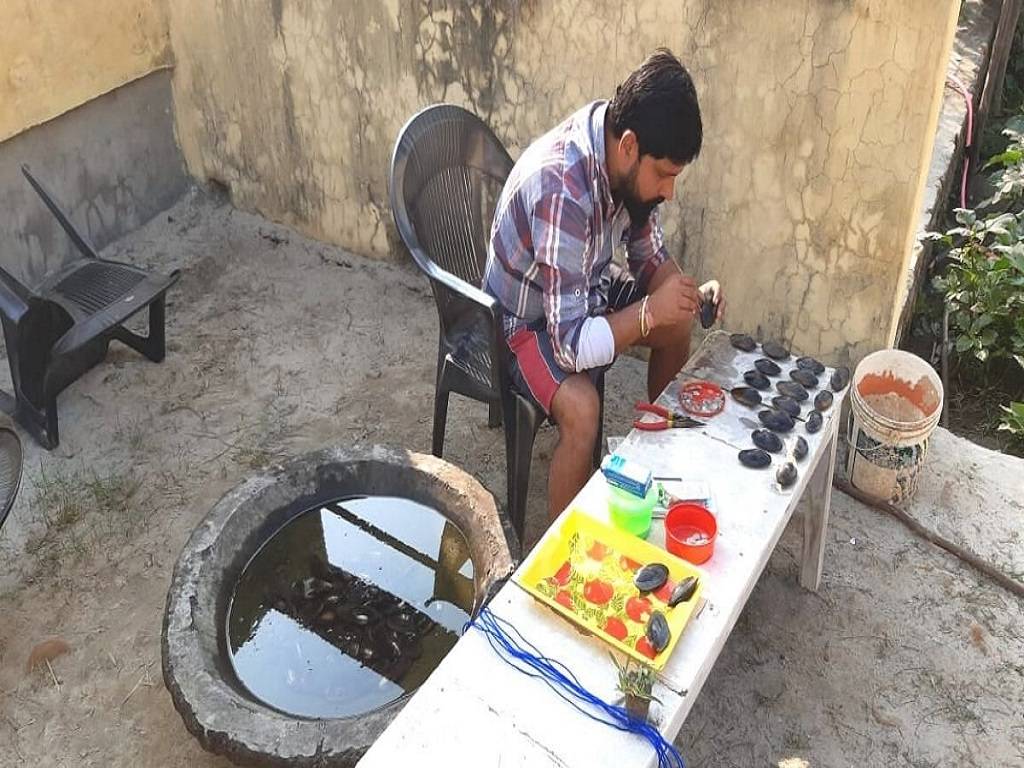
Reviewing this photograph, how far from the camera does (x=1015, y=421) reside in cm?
388

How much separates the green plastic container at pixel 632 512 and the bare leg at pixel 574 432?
43 centimetres

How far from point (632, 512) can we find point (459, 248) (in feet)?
4.27

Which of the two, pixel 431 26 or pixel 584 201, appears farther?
pixel 431 26

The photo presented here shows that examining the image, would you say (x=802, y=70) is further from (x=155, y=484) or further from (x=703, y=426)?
(x=155, y=484)

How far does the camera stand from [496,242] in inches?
106

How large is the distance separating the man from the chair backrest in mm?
280

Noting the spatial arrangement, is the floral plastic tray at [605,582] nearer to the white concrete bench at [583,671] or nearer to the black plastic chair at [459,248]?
the white concrete bench at [583,671]

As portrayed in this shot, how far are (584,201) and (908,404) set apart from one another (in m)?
1.45

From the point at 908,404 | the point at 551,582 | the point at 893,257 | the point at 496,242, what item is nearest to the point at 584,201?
the point at 496,242

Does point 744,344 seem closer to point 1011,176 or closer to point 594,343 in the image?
point 594,343

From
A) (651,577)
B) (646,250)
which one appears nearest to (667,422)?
(651,577)

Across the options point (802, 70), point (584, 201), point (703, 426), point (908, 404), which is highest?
point (802, 70)

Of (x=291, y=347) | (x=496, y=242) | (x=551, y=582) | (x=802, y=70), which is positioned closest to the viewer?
(x=551, y=582)

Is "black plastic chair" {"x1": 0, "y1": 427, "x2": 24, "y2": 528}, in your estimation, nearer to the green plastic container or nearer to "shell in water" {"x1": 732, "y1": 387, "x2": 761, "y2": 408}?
the green plastic container
